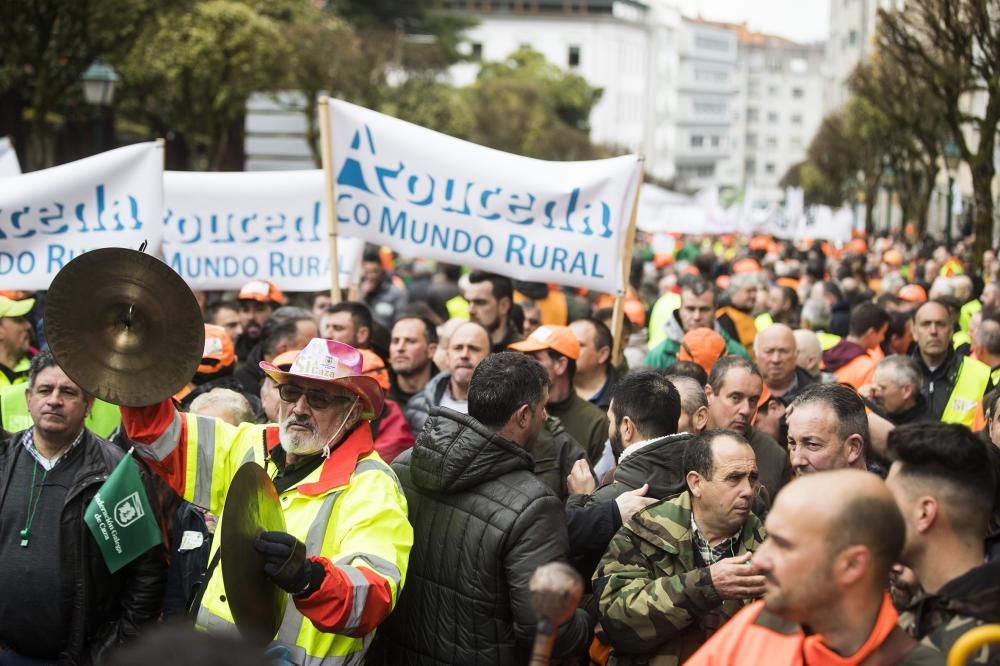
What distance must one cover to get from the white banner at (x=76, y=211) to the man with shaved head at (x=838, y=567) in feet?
18.0

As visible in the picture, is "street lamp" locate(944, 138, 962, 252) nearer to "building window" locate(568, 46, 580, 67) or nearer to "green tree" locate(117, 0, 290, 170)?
"green tree" locate(117, 0, 290, 170)

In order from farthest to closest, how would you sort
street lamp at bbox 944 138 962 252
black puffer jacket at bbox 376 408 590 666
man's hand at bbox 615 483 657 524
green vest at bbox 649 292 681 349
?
street lamp at bbox 944 138 962 252 → green vest at bbox 649 292 681 349 → man's hand at bbox 615 483 657 524 → black puffer jacket at bbox 376 408 590 666

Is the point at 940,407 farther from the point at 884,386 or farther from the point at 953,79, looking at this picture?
the point at 953,79

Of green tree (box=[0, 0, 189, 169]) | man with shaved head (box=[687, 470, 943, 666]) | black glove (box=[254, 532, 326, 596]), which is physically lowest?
black glove (box=[254, 532, 326, 596])

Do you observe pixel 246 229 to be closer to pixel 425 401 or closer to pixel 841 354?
pixel 425 401

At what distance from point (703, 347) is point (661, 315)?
7.64 ft

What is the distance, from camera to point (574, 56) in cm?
12450

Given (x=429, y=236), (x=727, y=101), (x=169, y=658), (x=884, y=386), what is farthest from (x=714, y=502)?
(x=727, y=101)

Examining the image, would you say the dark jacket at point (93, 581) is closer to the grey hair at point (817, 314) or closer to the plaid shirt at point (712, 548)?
the plaid shirt at point (712, 548)

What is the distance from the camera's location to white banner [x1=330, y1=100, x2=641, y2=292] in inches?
331

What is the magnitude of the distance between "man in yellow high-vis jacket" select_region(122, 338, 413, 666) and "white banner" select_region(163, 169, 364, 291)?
17.7ft

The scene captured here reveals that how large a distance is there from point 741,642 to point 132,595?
2803 mm

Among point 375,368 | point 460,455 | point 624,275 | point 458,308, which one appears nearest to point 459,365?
point 375,368

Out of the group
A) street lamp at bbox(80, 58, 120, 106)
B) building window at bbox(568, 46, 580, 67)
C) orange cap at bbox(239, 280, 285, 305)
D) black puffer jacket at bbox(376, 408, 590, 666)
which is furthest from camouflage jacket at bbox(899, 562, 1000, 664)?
building window at bbox(568, 46, 580, 67)
